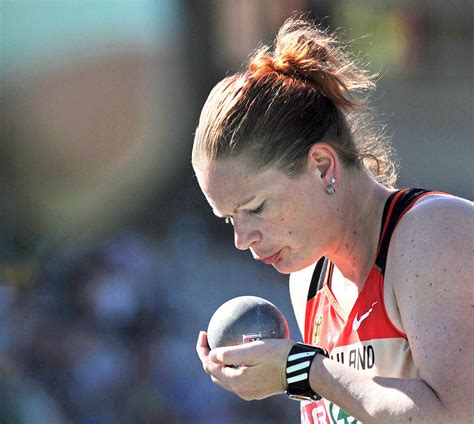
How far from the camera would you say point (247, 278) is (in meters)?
6.36

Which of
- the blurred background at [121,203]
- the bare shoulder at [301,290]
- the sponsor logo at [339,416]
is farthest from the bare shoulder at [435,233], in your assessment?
the blurred background at [121,203]

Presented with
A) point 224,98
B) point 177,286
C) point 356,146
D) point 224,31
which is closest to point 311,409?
point 356,146

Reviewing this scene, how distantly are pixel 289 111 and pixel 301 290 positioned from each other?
75cm

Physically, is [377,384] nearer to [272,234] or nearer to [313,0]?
[272,234]

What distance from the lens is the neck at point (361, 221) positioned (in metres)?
2.42

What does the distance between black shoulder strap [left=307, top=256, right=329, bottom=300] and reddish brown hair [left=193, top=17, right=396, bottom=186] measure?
37 centimetres

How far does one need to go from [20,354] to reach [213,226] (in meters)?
1.63

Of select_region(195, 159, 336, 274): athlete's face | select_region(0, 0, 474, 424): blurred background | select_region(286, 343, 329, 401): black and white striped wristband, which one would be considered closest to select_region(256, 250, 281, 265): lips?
select_region(195, 159, 336, 274): athlete's face

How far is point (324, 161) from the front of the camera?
2355 mm

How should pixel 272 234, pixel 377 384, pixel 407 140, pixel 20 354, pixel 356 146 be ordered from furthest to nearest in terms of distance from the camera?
pixel 407 140, pixel 20 354, pixel 356 146, pixel 272 234, pixel 377 384

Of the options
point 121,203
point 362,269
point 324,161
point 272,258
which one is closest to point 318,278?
point 362,269

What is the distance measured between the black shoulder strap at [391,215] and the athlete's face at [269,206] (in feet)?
0.51

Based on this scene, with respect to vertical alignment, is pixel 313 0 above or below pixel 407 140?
above

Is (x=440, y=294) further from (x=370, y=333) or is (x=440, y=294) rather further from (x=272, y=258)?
(x=272, y=258)
